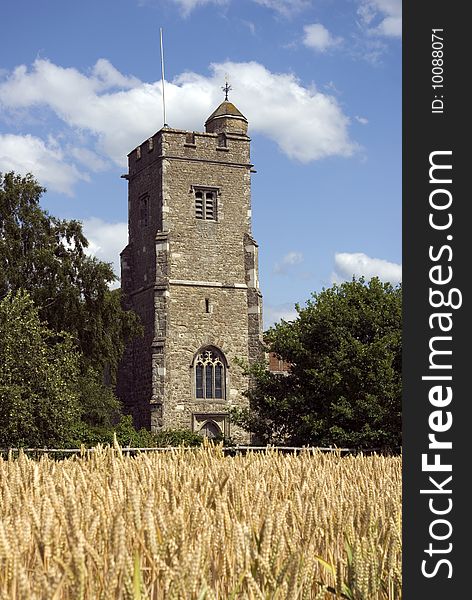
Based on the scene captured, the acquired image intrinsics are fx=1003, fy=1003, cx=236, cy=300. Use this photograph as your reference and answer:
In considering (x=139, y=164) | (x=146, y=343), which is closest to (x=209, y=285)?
(x=146, y=343)

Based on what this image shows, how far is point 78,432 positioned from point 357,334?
26.0 feet

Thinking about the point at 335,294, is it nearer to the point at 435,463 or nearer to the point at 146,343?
the point at 146,343

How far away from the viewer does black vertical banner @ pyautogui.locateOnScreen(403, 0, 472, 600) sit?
2.63 meters

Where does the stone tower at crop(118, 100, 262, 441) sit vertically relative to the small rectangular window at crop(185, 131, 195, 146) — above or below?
below

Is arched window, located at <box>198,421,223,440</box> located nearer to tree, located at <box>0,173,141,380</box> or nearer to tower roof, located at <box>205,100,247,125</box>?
tree, located at <box>0,173,141,380</box>

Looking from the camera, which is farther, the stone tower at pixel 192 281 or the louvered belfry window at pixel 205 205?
the louvered belfry window at pixel 205 205

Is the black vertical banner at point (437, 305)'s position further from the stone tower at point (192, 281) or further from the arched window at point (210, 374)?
the arched window at point (210, 374)

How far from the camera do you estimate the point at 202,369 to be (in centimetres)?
4084

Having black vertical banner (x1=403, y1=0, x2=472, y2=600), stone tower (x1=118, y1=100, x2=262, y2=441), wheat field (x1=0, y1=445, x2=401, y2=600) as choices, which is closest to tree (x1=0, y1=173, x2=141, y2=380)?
stone tower (x1=118, y1=100, x2=262, y2=441)

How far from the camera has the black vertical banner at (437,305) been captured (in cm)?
263

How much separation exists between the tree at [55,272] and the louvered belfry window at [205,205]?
8.84 meters

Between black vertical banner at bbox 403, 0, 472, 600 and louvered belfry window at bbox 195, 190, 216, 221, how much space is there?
3979 centimetres

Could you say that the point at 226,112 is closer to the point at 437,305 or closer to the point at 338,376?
the point at 338,376

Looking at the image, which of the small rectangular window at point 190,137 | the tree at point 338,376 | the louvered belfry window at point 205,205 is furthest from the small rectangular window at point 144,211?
the tree at point 338,376
